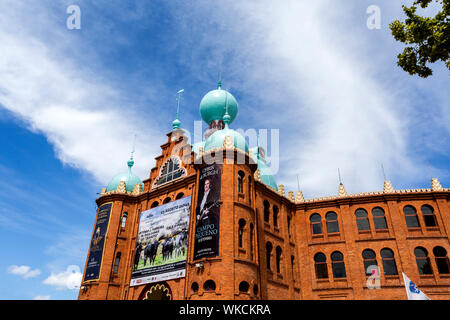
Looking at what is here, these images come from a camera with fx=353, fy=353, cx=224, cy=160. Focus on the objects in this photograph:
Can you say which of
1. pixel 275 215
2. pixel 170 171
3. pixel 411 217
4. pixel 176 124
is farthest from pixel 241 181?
pixel 411 217

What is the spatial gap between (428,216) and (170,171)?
23.4m

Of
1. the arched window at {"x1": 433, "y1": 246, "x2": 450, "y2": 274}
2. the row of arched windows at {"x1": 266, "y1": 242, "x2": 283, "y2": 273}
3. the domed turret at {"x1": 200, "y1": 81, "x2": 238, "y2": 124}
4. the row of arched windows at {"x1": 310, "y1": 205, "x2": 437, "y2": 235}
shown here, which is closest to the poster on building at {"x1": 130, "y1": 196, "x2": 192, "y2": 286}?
the row of arched windows at {"x1": 266, "y1": 242, "x2": 283, "y2": 273}

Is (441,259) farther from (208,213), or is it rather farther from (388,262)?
(208,213)

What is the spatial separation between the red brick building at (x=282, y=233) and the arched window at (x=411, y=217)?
0.27 ft

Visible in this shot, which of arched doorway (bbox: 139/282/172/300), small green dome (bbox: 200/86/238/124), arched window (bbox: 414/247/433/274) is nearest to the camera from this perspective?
arched doorway (bbox: 139/282/172/300)

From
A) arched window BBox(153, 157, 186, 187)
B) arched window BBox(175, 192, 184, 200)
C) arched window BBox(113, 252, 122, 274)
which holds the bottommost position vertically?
arched window BBox(113, 252, 122, 274)

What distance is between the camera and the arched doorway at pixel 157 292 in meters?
26.6

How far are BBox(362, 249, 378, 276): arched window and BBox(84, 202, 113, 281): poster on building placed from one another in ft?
74.9

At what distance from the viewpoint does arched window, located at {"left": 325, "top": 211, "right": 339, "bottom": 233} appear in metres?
32.9

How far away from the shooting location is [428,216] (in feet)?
103

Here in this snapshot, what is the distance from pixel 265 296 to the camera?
26031mm

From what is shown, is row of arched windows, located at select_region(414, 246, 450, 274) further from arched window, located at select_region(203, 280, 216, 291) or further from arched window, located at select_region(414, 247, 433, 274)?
arched window, located at select_region(203, 280, 216, 291)

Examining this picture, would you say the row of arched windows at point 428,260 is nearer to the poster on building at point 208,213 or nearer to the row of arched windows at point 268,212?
the row of arched windows at point 268,212
